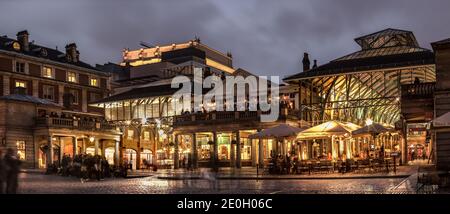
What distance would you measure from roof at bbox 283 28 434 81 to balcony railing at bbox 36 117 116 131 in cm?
1944

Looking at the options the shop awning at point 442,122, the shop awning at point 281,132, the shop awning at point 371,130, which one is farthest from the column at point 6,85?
the shop awning at point 442,122

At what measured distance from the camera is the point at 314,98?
5541 centimetres

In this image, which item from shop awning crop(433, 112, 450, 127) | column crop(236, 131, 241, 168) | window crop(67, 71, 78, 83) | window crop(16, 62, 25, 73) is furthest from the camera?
window crop(67, 71, 78, 83)

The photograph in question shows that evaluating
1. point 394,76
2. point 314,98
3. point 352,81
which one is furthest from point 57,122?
point 394,76

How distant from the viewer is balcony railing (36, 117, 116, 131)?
51.7 m

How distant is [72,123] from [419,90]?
108 feet

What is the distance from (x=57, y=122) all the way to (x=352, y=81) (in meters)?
27.0

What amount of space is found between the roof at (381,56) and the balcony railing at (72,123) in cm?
1944

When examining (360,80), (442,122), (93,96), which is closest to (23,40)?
(93,96)

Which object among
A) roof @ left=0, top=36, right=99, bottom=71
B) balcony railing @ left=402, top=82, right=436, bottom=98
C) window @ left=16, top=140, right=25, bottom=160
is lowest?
window @ left=16, top=140, right=25, bottom=160

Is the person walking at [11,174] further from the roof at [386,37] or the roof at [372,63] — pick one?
the roof at [386,37]

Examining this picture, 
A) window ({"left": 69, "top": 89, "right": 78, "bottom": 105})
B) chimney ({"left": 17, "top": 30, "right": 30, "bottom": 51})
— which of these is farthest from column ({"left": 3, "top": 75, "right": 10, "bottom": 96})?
window ({"left": 69, "top": 89, "right": 78, "bottom": 105})

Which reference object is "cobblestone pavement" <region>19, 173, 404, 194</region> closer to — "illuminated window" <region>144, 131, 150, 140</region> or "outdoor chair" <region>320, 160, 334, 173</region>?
"outdoor chair" <region>320, 160, 334, 173</region>

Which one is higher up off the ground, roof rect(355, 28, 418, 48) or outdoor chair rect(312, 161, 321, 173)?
roof rect(355, 28, 418, 48)
